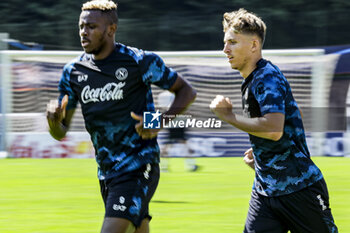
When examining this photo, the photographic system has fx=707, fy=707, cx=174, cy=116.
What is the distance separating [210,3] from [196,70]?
10.2 m

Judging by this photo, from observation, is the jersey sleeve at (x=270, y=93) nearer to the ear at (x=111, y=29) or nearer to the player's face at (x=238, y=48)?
the player's face at (x=238, y=48)

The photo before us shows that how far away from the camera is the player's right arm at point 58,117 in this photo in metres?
4.29

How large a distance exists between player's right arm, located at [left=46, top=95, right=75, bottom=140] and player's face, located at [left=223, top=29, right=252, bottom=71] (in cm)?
112

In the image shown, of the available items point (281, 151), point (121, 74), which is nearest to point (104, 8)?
point (121, 74)

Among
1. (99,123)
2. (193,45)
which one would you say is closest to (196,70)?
(193,45)

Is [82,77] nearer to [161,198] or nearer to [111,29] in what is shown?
[111,29]

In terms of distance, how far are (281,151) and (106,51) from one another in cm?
125

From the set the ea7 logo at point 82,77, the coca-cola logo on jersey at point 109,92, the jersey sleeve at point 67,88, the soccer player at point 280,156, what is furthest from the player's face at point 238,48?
the jersey sleeve at point 67,88

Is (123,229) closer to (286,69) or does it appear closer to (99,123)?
(99,123)

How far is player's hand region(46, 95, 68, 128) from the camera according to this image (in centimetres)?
428

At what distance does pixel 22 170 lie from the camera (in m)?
11.6

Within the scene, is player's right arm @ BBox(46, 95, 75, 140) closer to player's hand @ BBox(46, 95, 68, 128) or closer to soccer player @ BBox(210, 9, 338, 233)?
player's hand @ BBox(46, 95, 68, 128)

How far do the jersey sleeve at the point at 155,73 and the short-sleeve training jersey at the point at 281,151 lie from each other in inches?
22.3

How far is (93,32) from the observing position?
4.23 meters
